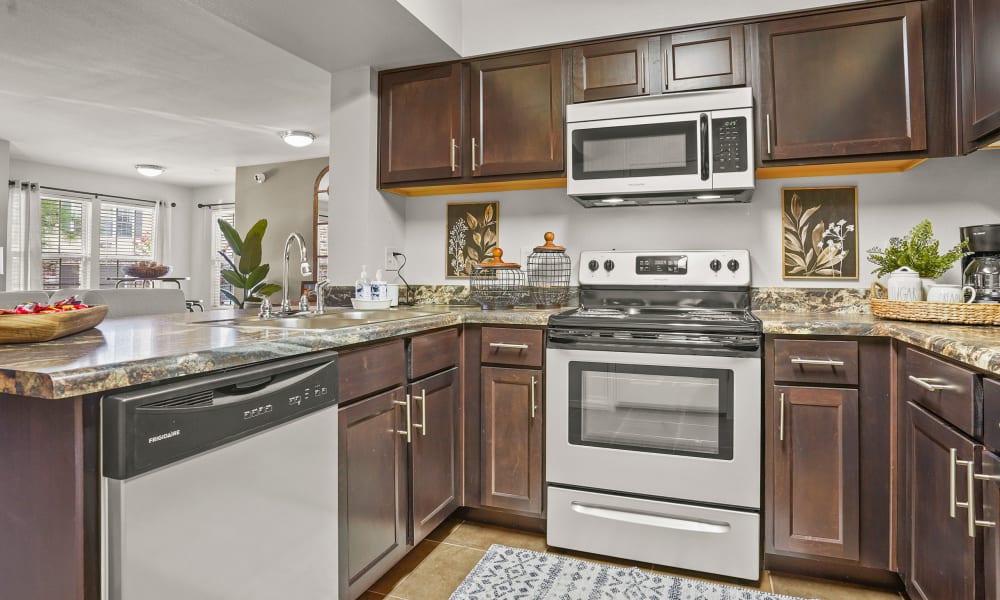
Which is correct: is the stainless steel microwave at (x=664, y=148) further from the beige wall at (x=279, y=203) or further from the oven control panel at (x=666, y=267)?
the beige wall at (x=279, y=203)

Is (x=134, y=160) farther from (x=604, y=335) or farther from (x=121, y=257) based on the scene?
(x=604, y=335)

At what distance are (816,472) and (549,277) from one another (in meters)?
1.42

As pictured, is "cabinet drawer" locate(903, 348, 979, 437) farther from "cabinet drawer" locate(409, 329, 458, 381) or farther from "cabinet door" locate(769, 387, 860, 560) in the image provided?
"cabinet drawer" locate(409, 329, 458, 381)

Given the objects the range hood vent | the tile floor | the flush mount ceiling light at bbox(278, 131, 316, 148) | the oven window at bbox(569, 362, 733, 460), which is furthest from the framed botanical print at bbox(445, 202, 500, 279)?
the flush mount ceiling light at bbox(278, 131, 316, 148)

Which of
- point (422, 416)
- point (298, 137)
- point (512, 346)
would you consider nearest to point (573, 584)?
point (422, 416)

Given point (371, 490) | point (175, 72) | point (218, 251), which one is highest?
point (175, 72)

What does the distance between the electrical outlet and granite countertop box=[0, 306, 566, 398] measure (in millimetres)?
1108

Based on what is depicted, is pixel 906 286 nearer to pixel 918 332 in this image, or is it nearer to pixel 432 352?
pixel 918 332

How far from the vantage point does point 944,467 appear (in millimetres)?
1444

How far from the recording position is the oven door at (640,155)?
224cm

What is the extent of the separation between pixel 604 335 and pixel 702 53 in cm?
127

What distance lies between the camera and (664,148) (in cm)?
229

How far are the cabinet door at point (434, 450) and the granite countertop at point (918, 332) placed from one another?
1.22 m

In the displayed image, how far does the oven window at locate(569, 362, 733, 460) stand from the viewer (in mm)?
1973
